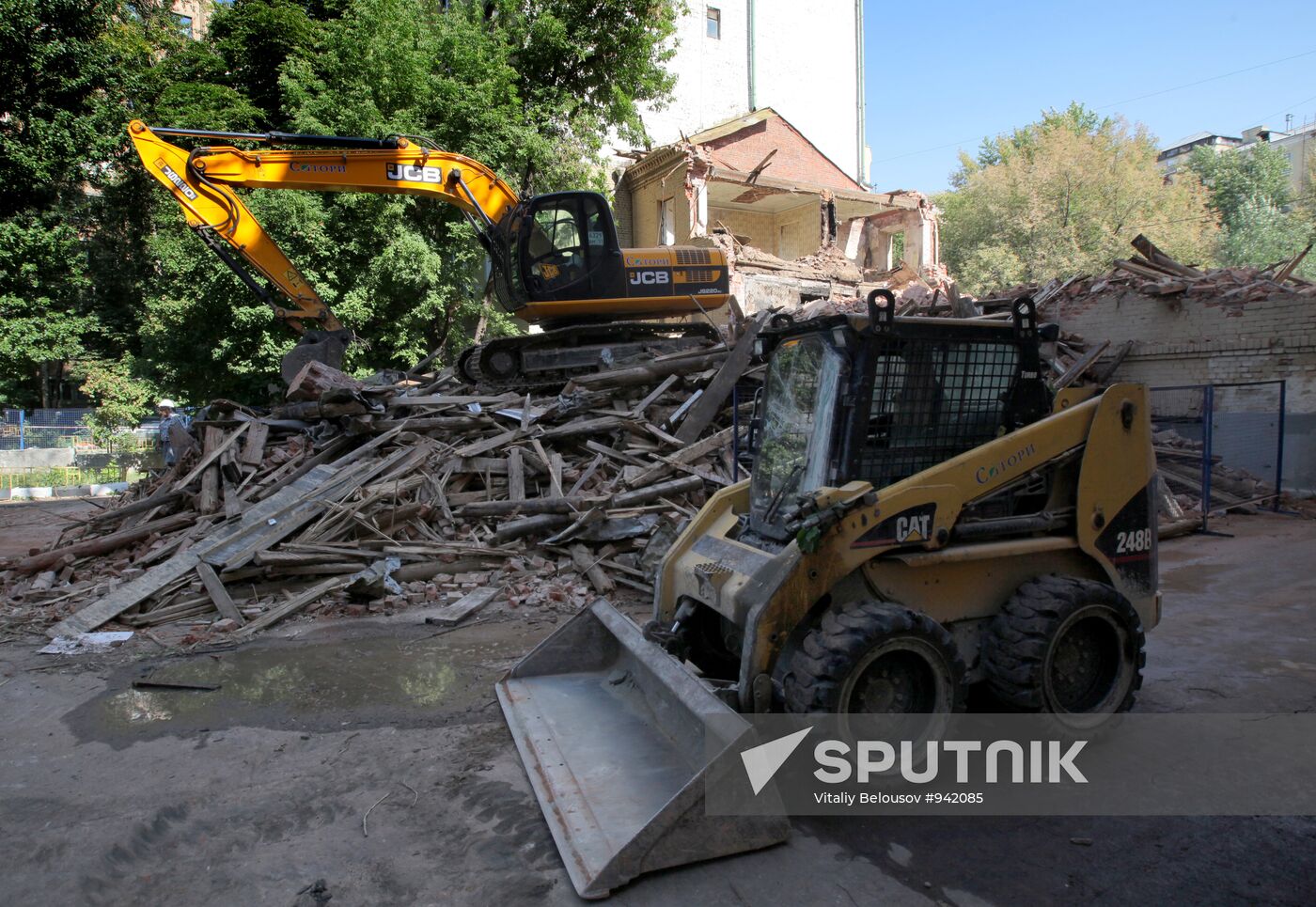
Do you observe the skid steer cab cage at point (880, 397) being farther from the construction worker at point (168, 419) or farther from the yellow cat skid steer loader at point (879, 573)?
the construction worker at point (168, 419)

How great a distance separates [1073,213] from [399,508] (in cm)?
3796

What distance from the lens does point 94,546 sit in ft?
31.1

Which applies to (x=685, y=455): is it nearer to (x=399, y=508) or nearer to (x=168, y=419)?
→ (x=399, y=508)

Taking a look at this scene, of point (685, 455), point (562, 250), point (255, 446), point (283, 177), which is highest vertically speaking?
point (283, 177)

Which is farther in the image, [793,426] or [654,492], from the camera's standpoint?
[654,492]

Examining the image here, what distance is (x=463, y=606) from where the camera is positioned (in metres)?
7.85

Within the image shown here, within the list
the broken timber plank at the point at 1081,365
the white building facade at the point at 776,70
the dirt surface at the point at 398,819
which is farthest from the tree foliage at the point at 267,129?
the dirt surface at the point at 398,819

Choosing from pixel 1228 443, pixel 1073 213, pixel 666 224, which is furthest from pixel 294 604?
pixel 1073 213

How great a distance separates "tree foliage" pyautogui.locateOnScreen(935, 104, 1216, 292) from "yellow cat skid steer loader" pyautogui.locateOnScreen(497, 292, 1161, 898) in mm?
36573

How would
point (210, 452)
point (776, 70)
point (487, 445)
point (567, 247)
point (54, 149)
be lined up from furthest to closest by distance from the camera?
point (776, 70), point (54, 149), point (567, 247), point (210, 452), point (487, 445)

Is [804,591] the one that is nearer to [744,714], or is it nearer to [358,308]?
[744,714]

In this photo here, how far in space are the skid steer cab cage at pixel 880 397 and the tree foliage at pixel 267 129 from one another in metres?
15.9

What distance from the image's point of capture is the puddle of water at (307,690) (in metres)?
5.37

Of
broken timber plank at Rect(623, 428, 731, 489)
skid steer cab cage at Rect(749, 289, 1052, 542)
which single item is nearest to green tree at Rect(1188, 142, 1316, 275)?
broken timber plank at Rect(623, 428, 731, 489)
